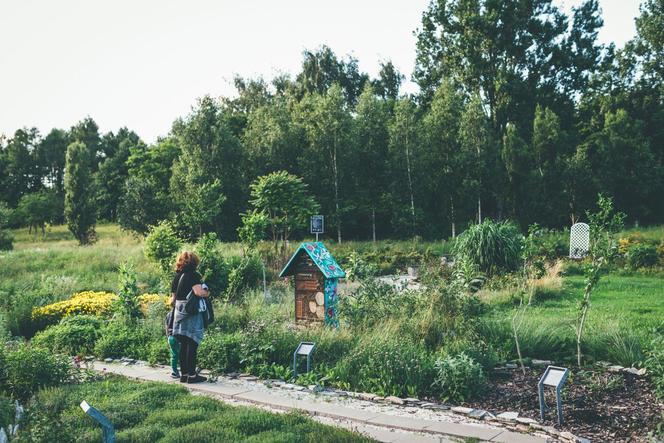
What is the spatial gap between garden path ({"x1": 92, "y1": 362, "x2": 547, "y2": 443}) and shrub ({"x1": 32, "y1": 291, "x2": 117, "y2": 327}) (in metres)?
4.70

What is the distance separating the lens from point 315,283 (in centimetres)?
933

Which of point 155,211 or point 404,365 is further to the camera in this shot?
point 155,211

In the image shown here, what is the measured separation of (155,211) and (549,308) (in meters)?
23.6

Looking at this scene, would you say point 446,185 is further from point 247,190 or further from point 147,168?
point 147,168

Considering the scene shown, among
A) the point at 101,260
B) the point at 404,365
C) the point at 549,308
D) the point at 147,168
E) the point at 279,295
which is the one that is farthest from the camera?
the point at 147,168

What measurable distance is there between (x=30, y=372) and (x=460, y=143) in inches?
1040

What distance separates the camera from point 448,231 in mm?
30875

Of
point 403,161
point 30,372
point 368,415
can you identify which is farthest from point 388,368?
point 403,161

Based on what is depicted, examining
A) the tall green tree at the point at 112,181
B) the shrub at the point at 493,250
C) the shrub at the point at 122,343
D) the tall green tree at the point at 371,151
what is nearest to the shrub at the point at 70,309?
the shrub at the point at 122,343

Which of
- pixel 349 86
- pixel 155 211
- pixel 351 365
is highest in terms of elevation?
pixel 349 86

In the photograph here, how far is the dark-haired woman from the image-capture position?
702 centimetres

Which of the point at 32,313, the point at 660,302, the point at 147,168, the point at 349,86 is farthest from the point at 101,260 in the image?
the point at 349,86

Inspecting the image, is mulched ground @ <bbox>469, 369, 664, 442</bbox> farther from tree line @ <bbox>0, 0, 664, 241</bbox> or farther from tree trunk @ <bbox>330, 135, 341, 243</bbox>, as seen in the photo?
tree trunk @ <bbox>330, 135, 341, 243</bbox>

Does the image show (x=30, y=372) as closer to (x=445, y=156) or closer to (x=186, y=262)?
(x=186, y=262)
